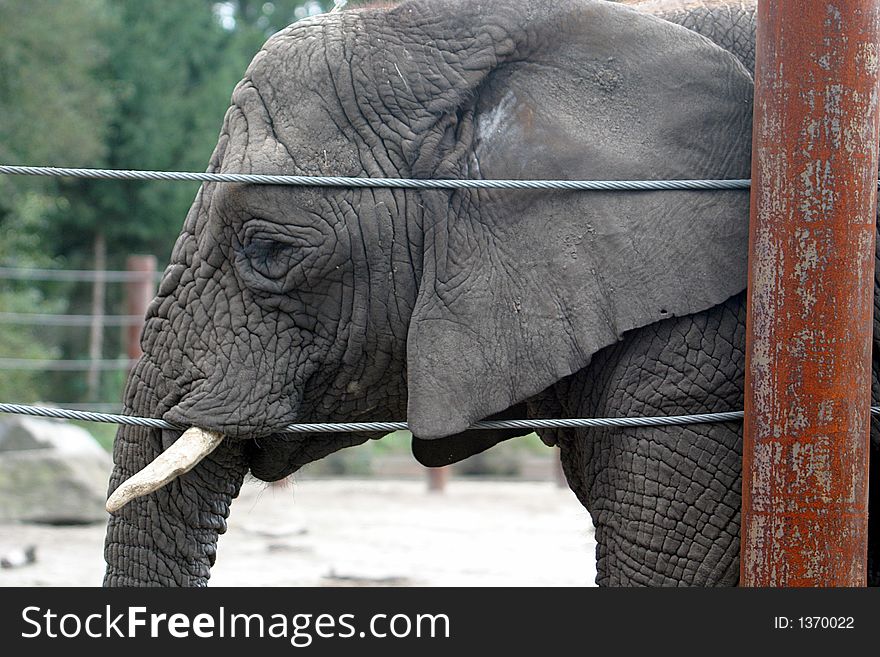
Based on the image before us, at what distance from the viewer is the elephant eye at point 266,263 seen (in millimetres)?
2068

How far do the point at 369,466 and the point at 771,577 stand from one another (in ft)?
27.1

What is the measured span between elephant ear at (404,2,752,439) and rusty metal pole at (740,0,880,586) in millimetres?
193

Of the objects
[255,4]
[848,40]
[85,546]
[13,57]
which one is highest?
[255,4]

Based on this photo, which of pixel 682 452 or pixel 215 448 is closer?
pixel 682 452

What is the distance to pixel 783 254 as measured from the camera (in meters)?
1.79

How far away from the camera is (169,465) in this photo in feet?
6.53

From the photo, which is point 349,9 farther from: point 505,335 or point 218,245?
point 505,335

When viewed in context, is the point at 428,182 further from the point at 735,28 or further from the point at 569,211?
the point at 735,28

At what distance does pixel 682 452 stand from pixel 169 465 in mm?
886

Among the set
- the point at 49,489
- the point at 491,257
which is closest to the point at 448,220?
the point at 491,257

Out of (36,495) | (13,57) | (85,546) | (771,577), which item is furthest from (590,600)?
(13,57)

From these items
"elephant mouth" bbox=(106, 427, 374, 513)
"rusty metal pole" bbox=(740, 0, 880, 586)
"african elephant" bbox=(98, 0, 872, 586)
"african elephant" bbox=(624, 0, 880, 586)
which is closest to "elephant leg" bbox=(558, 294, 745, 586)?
"african elephant" bbox=(98, 0, 872, 586)

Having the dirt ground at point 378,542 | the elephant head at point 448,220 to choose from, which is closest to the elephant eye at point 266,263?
the elephant head at point 448,220

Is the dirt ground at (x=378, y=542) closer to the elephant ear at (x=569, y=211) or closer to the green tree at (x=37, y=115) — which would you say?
the elephant ear at (x=569, y=211)
